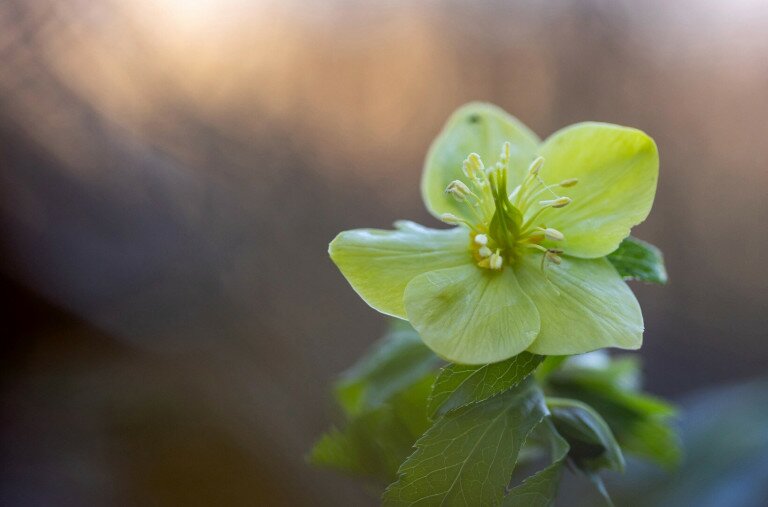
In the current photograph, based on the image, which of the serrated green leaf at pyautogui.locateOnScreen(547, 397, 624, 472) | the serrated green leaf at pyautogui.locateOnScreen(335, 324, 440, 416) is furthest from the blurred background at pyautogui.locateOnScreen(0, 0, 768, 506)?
the serrated green leaf at pyautogui.locateOnScreen(547, 397, 624, 472)

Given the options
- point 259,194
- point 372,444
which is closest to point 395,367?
point 372,444

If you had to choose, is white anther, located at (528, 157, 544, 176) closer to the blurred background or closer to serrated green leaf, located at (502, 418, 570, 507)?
serrated green leaf, located at (502, 418, 570, 507)

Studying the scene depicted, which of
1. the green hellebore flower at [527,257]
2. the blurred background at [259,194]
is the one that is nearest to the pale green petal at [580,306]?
the green hellebore flower at [527,257]

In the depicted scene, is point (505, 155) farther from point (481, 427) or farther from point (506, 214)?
point (481, 427)

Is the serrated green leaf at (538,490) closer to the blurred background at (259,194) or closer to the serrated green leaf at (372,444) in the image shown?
the serrated green leaf at (372,444)

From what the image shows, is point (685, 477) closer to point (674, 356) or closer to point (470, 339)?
point (674, 356)

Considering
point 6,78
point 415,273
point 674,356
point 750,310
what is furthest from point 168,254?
point 750,310
